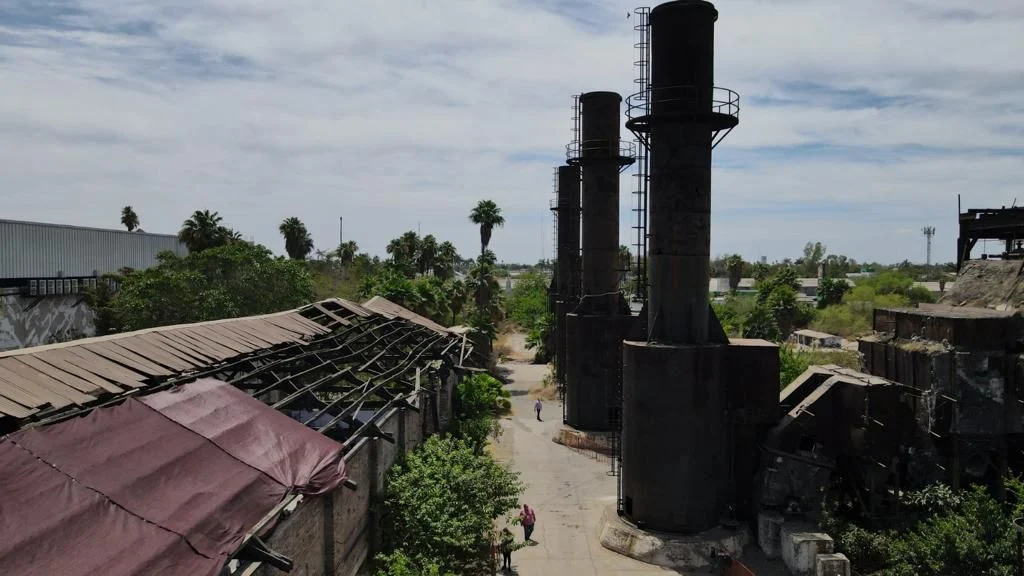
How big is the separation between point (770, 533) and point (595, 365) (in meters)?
13.6

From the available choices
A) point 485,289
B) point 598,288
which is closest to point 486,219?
point 485,289

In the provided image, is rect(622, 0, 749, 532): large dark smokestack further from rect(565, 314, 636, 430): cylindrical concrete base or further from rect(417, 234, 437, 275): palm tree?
rect(417, 234, 437, 275): palm tree

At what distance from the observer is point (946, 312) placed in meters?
22.0

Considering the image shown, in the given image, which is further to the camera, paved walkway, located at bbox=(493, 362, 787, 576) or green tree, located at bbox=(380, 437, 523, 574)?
paved walkway, located at bbox=(493, 362, 787, 576)

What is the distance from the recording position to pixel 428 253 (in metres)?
81.9

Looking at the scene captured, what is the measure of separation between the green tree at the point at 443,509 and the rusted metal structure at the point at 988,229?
1022 inches

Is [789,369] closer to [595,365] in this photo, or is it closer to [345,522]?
[595,365]

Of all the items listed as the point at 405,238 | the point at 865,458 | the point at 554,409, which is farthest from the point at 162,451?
the point at 405,238

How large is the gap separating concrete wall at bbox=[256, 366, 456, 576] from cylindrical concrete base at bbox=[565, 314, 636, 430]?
14251 millimetres

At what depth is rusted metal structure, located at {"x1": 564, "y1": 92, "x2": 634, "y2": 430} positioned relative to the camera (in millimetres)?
31828

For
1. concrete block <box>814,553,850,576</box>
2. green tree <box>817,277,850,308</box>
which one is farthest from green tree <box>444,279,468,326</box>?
concrete block <box>814,553,850,576</box>

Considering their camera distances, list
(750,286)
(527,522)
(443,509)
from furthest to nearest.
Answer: (750,286)
(527,522)
(443,509)

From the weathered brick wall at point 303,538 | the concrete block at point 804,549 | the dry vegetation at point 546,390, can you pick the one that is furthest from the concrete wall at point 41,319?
the concrete block at point 804,549

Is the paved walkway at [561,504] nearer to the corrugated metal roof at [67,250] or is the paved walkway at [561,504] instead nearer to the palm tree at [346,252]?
the corrugated metal roof at [67,250]
